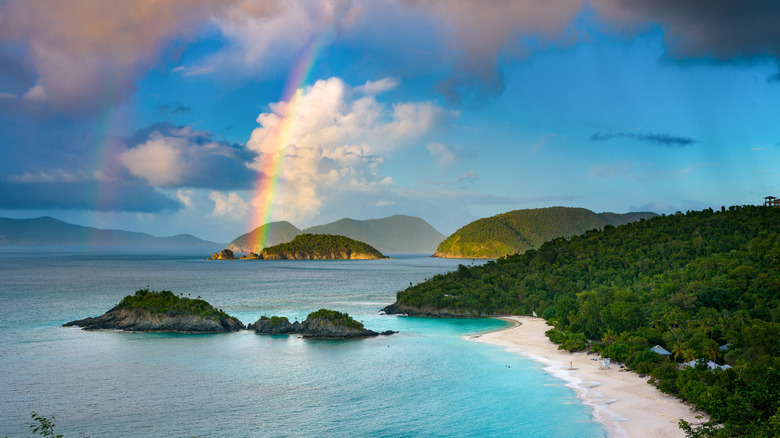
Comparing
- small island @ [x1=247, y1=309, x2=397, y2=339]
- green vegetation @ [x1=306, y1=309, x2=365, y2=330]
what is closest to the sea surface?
small island @ [x1=247, y1=309, x2=397, y2=339]

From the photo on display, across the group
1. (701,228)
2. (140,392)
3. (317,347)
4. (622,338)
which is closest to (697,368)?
(622,338)

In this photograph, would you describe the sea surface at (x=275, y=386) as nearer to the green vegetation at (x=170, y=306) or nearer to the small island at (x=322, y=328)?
the small island at (x=322, y=328)

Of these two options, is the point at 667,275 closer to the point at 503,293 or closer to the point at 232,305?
the point at 503,293

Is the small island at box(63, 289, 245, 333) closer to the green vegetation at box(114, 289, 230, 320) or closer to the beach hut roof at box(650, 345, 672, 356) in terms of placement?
the green vegetation at box(114, 289, 230, 320)

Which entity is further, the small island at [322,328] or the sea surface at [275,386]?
the small island at [322,328]

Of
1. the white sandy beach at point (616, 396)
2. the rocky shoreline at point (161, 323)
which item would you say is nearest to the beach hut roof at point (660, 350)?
the white sandy beach at point (616, 396)

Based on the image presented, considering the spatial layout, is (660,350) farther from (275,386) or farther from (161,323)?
(161,323)
